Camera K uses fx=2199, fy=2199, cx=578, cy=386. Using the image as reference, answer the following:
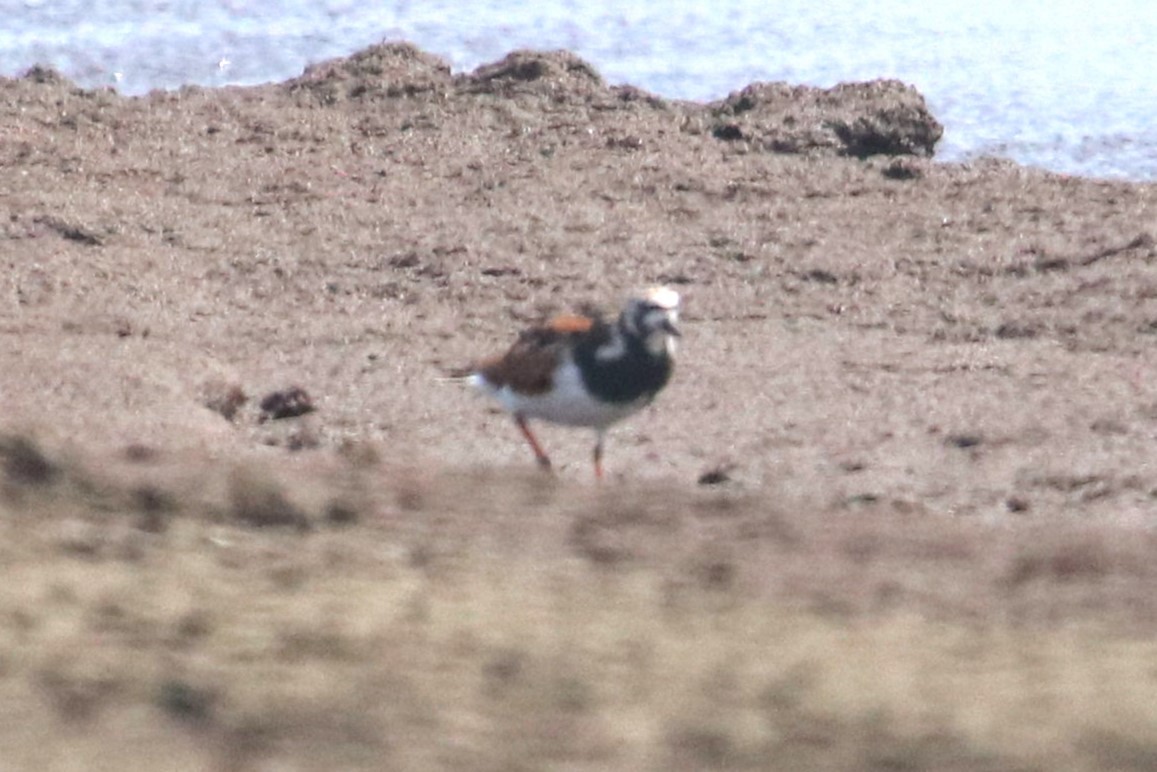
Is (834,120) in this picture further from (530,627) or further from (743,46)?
(530,627)

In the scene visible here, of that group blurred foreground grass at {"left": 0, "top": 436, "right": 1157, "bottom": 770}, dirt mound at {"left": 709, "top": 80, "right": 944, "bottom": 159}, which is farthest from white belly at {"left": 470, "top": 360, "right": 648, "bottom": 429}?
dirt mound at {"left": 709, "top": 80, "right": 944, "bottom": 159}

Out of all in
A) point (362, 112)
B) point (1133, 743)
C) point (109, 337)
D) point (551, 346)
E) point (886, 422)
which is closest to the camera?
point (1133, 743)

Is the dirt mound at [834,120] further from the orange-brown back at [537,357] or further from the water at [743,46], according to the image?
the orange-brown back at [537,357]

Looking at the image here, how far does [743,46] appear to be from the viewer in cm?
2055

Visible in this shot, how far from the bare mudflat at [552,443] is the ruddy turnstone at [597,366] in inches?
11.4

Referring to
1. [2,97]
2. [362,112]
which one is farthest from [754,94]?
[2,97]

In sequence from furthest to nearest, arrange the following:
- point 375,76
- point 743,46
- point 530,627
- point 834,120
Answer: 1. point 743,46
2. point 375,76
3. point 834,120
4. point 530,627

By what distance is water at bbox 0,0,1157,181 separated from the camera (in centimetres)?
1708

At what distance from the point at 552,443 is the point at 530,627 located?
470 centimetres

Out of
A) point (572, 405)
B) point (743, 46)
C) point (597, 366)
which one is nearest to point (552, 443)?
point (572, 405)

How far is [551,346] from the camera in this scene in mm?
8305

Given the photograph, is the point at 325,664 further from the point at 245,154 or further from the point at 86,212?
the point at 245,154

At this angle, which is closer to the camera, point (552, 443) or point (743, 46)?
point (552, 443)

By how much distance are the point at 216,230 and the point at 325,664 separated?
26.9 ft
